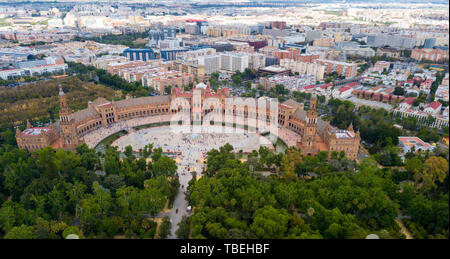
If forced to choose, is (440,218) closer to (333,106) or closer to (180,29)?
(333,106)

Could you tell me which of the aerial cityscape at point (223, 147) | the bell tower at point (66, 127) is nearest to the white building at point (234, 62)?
the aerial cityscape at point (223, 147)

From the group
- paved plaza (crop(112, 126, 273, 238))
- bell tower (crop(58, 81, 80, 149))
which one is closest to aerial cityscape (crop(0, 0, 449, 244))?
bell tower (crop(58, 81, 80, 149))

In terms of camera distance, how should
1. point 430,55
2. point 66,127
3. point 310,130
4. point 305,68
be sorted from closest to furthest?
point 310,130 < point 66,127 < point 305,68 < point 430,55

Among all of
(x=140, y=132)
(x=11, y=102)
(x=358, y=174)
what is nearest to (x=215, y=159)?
(x=358, y=174)

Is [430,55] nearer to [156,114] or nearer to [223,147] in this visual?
[223,147]

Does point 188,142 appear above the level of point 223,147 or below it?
below

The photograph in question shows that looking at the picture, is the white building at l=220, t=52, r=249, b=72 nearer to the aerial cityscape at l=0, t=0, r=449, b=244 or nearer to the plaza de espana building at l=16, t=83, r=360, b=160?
the aerial cityscape at l=0, t=0, r=449, b=244

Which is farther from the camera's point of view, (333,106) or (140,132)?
(333,106)

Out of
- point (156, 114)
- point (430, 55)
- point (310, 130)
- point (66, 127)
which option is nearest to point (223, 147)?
point (310, 130)

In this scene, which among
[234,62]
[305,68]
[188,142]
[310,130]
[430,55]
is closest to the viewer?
[310,130]
